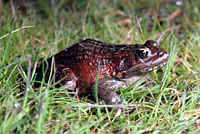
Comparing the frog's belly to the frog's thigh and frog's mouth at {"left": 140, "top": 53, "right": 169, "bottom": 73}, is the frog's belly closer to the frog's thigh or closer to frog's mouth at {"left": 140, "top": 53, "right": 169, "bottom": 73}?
the frog's thigh

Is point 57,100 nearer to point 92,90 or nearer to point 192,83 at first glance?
point 92,90

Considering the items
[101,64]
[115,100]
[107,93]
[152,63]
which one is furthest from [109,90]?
[152,63]

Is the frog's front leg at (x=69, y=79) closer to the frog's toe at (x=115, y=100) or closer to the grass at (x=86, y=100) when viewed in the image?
the grass at (x=86, y=100)

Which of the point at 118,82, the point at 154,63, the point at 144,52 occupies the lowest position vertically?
the point at 118,82

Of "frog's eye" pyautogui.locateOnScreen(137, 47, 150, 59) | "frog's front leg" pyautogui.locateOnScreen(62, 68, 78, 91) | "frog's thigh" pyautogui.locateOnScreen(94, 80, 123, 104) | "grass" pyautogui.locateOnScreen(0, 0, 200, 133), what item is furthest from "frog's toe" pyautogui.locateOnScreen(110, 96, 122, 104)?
"frog's eye" pyautogui.locateOnScreen(137, 47, 150, 59)

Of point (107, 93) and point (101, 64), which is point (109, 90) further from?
point (101, 64)

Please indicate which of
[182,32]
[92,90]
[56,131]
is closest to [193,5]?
[182,32]

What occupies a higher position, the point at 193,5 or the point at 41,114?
the point at 193,5
